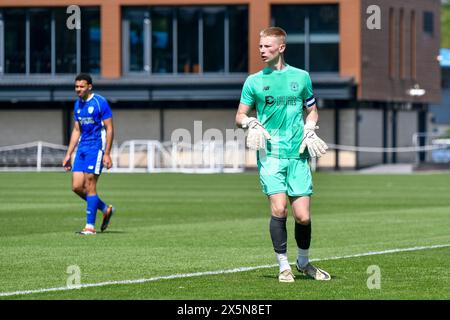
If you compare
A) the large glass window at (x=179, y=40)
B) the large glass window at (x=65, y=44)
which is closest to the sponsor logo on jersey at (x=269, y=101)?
the large glass window at (x=179, y=40)

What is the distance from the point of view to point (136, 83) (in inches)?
2344

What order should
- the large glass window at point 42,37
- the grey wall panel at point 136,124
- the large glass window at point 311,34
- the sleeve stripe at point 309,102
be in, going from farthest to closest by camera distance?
1. the large glass window at point 42,37
2. the grey wall panel at point 136,124
3. the large glass window at point 311,34
4. the sleeve stripe at point 309,102

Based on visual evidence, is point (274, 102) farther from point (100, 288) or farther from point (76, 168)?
point (76, 168)

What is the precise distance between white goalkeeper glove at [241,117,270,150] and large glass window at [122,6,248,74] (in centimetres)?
4836

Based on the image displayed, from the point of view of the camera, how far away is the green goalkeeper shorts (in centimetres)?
1242

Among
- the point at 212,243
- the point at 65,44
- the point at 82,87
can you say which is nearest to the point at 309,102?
→ the point at 212,243

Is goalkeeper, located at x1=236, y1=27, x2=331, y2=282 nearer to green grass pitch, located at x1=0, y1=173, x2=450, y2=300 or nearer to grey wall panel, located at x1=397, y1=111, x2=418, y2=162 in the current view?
green grass pitch, located at x1=0, y1=173, x2=450, y2=300

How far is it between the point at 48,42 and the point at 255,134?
50.3m

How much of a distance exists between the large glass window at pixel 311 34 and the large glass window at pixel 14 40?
11.4 meters

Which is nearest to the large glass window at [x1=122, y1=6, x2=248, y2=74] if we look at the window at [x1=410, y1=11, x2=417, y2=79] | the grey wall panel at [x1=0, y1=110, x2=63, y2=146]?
the grey wall panel at [x1=0, y1=110, x2=63, y2=146]

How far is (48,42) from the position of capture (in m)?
61.5

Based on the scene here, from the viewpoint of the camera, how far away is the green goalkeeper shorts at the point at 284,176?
12.4 metres

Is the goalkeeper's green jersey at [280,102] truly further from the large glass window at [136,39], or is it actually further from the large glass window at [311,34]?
the large glass window at [136,39]

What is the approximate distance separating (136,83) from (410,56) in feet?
50.2
